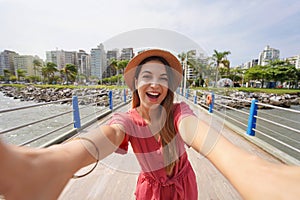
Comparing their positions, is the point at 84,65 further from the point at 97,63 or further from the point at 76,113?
the point at 76,113

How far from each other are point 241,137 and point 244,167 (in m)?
2.89

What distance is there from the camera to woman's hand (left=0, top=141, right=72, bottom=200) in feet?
0.60

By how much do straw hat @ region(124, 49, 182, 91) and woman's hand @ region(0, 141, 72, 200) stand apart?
478mm

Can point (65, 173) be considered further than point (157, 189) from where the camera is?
No

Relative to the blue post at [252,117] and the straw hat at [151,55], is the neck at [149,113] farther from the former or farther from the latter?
the blue post at [252,117]

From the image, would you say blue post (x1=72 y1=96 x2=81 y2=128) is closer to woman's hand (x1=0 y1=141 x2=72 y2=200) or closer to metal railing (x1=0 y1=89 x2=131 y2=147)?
metal railing (x1=0 y1=89 x2=131 y2=147)

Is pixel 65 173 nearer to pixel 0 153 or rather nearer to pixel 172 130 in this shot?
pixel 0 153

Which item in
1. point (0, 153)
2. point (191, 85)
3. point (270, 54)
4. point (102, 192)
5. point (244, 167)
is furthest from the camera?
point (270, 54)

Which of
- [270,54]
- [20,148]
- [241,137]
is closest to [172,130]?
[20,148]

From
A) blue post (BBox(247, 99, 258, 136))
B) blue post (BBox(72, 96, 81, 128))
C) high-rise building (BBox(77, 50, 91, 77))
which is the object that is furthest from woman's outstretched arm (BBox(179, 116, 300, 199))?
blue post (BBox(72, 96, 81, 128))

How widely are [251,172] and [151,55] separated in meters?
0.50

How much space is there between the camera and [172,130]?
65 centimetres

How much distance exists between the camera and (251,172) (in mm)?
291

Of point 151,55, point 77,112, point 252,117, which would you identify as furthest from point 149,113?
point 252,117
